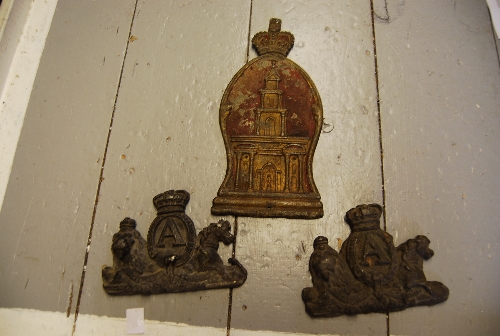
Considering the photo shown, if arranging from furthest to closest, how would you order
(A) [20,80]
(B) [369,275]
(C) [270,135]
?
(A) [20,80]
(C) [270,135]
(B) [369,275]

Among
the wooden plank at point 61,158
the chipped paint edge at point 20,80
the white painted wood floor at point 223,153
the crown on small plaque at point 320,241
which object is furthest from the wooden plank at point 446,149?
the chipped paint edge at point 20,80

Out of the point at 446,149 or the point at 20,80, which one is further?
the point at 20,80

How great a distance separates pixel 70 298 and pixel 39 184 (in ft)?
1.02

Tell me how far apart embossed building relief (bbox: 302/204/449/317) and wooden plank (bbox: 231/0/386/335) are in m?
0.03

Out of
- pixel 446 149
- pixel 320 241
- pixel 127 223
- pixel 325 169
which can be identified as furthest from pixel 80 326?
pixel 446 149

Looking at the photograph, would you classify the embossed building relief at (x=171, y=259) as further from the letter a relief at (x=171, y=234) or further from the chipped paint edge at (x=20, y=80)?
the chipped paint edge at (x=20, y=80)

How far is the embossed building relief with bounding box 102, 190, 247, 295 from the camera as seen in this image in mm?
842

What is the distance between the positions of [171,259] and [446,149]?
71cm

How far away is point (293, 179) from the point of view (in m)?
0.91

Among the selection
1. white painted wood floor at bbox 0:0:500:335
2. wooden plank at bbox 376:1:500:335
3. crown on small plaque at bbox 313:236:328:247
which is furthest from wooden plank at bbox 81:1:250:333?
wooden plank at bbox 376:1:500:335

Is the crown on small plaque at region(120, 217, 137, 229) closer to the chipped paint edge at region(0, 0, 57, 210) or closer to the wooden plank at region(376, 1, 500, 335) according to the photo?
the chipped paint edge at region(0, 0, 57, 210)

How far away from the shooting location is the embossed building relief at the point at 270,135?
2.91 ft

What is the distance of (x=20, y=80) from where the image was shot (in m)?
1.12

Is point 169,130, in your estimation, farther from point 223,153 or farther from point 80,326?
point 80,326
